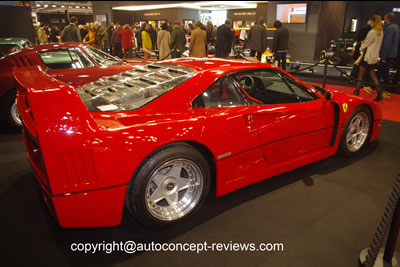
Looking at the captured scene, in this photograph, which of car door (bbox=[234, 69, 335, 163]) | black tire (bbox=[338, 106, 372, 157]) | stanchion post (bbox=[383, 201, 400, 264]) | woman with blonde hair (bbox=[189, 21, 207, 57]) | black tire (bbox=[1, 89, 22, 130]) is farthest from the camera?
woman with blonde hair (bbox=[189, 21, 207, 57])

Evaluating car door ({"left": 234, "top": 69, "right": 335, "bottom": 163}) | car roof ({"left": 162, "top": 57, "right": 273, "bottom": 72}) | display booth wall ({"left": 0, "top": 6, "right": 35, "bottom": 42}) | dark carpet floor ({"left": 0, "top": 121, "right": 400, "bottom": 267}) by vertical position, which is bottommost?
dark carpet floor ({"left": 0, "top": 121, "right": 400, "bottom": 267})

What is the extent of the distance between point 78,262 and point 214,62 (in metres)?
2.04

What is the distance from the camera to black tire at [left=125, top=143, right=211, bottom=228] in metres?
2.12

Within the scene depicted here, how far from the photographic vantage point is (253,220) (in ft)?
8.31

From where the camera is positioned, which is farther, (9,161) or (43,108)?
(9,161)

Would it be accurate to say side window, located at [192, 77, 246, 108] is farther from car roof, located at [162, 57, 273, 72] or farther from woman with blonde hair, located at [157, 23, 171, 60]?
woman with blonde hair, located at [157, 23, 171, 60]

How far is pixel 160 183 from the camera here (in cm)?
232

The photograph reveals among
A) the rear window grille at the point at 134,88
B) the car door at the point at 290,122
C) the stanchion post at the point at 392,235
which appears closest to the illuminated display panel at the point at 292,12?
the car door at the point at 290,122

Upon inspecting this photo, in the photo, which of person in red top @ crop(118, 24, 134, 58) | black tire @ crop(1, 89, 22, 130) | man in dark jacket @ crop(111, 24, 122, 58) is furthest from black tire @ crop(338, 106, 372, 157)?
man in dark jacket @ crop(111, 24, 122, 58)

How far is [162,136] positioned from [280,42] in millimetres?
7325

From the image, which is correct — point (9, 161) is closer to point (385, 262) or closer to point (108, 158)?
point (108, 158)

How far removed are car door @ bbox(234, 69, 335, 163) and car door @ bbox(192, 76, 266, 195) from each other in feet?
0.35

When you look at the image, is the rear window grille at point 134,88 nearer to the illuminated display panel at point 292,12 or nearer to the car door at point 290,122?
the car door at point 290,122

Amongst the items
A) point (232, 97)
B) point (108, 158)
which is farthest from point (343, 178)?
point (108, 158)
